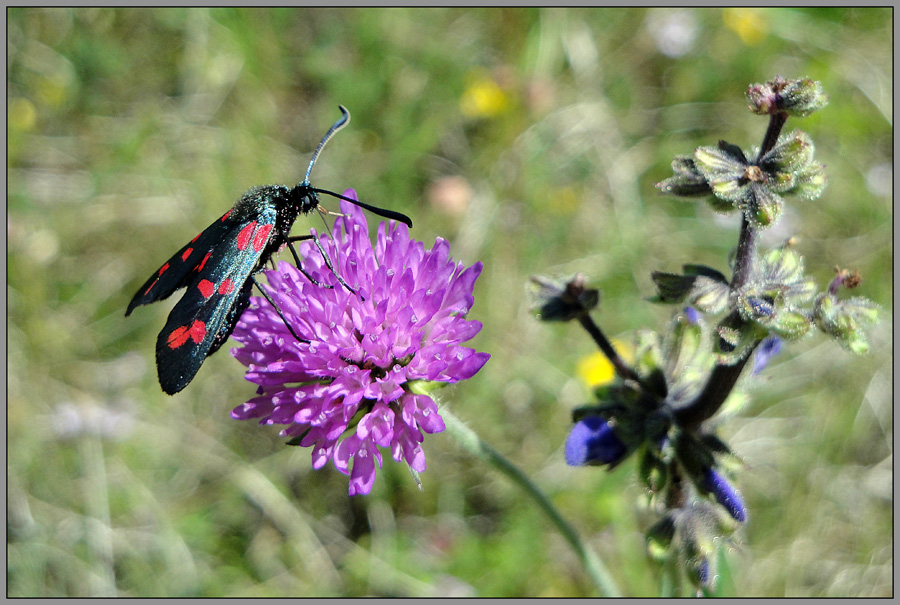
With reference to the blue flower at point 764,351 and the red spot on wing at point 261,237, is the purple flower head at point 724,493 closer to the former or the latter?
the blue flower at point 764,351

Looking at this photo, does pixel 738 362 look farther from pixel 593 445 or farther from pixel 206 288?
pixel 206 288

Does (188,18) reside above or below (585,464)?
above

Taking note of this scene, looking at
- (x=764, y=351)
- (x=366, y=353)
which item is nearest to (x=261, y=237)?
(x=366, y=353)

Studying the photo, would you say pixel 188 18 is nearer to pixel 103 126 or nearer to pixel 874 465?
pixel 103 126

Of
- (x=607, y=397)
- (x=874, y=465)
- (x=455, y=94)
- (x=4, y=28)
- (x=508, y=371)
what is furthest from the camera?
(x=455, y=94)

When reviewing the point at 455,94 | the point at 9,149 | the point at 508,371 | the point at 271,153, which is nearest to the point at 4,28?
the point at 9,149

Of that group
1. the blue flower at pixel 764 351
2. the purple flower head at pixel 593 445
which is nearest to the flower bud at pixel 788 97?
the blue flower at pixel 764 351
